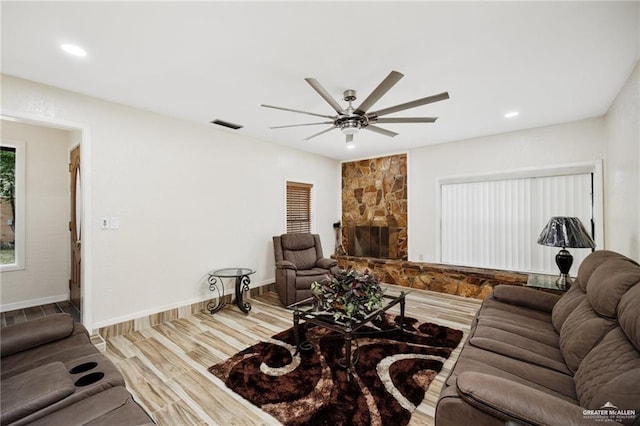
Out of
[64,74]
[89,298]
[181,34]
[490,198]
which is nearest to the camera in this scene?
[181,34]

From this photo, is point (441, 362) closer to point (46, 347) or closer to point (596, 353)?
point (596, 353)

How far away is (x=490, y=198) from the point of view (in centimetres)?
459

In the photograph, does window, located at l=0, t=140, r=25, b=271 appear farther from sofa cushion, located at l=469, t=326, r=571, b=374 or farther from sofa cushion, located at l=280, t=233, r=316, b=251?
sofa cushion, located at l=469, t=326, r=571, b=374

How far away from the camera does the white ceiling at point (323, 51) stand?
1.75 metres

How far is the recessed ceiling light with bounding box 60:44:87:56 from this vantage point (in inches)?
82.5

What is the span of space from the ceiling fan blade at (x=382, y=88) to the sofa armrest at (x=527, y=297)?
2141 mm

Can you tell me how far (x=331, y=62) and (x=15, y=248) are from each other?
4.88m

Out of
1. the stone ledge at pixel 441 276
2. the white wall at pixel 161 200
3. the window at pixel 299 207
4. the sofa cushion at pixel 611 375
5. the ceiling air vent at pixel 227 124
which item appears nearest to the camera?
the sofa cushion at pixel 611 375

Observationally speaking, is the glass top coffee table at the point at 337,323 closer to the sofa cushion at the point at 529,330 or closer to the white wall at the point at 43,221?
the sofa cushion at the point at 529,330

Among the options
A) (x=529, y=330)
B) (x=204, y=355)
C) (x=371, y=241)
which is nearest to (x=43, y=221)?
(x=204, y=355)

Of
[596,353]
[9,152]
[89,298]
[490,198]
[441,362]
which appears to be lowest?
[441,362]

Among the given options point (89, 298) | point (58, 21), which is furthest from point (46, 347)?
point (58, 21)

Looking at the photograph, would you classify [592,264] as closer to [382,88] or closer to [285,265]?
[382,88]

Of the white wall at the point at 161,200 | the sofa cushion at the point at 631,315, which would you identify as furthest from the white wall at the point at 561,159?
the white wall at the point at 161,200
